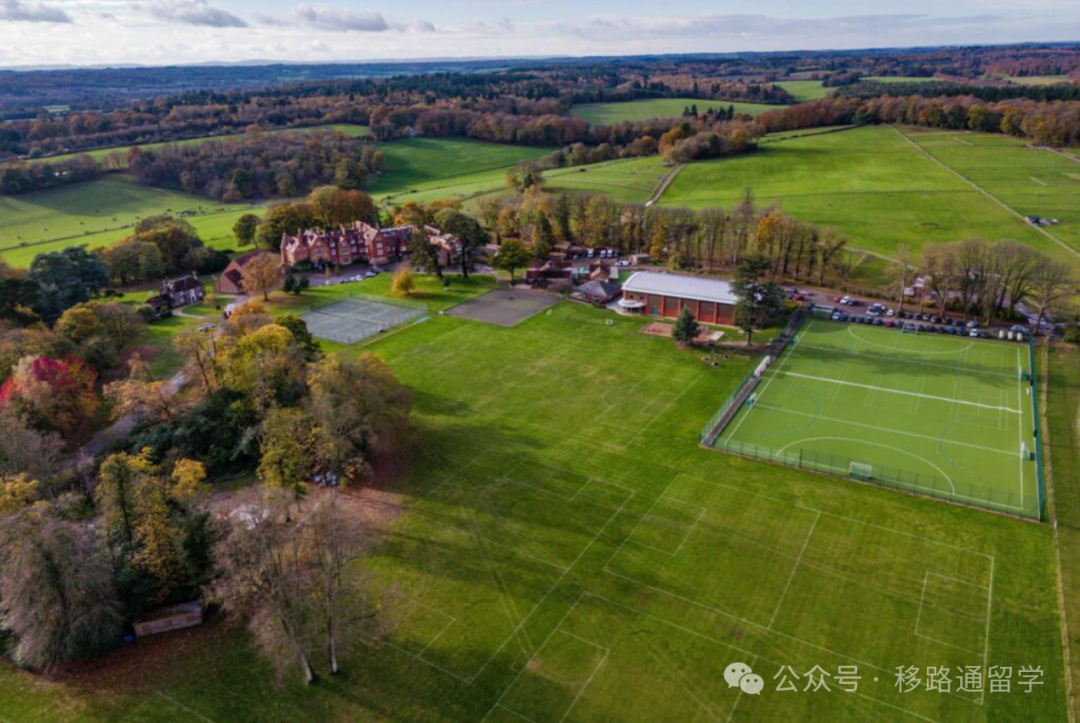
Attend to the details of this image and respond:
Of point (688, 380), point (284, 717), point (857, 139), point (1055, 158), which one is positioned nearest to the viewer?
point (284, 717)

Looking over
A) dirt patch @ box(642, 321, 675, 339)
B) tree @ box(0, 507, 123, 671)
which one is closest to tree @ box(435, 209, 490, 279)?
dirt patch @ box(642, 321, 675, 339)

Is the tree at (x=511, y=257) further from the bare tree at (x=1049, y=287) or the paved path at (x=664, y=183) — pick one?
the bare tree at (x=1049, y=287)

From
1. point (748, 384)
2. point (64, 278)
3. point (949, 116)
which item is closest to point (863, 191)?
point (949, 116)

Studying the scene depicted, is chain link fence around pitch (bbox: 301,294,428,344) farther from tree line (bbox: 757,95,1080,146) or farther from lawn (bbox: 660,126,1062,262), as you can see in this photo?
tree line (bbox: 757,95,1080,146)

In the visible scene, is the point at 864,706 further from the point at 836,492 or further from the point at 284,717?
the point at 284,717

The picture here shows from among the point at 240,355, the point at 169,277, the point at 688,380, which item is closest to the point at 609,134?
the point at 169,277

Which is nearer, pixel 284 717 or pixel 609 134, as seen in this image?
pixel 284 717
